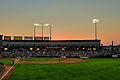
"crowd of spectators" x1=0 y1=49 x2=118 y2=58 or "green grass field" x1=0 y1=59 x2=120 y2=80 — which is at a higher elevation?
"green grass field" x1=0 y1=59 x2=120 y2=80

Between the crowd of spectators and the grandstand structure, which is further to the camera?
the grandstand structure

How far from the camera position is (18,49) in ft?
301

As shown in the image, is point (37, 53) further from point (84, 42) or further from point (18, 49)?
point (84, 42)

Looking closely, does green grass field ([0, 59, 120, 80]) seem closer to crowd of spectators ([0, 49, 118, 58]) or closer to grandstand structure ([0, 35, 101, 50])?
crowd of spectators ([0, 49, 118, 58])

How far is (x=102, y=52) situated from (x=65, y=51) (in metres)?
22.8

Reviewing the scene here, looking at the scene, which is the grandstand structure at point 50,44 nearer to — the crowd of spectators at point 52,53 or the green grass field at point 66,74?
the crowd of spectators at point 52,53

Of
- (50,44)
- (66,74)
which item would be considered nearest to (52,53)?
(50,44)

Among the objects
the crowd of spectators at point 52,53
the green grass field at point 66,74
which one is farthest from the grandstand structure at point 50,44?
Result: the green grass field at point 66,74

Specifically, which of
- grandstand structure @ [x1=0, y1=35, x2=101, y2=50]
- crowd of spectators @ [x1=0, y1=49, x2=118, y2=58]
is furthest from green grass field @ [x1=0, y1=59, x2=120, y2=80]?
grandstand structure @ [x1=0, y1=35, x2=101, y2=50]

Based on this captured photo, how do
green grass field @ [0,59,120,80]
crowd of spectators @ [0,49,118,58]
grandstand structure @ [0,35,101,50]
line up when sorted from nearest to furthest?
1. green grass field @ [0,59,120,80]
2. crowd of spectators @ [0,49,118,58]
3. grandstand structure @ [0,35,101,50]

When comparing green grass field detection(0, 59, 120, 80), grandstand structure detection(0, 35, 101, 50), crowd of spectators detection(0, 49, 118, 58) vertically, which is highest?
grandstand structure detection(0, 35, 101, 50)

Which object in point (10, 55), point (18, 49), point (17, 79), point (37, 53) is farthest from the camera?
point (18, 49)

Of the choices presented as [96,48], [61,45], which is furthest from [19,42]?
[96,48]

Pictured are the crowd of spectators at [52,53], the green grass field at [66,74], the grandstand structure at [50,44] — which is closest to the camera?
the green grass field at [66,74]
